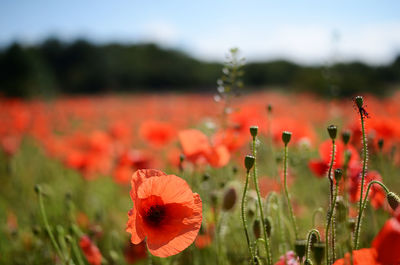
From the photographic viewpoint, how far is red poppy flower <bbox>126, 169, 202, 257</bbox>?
86 centimetres

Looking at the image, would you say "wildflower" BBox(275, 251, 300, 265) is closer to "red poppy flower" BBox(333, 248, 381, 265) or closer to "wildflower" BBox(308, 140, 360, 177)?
"red poppy flower" BBox(333, 248, 381, 265)

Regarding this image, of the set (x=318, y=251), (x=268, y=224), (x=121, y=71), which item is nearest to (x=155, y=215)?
(x=268, y=224)

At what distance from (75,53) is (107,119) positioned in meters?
14.2

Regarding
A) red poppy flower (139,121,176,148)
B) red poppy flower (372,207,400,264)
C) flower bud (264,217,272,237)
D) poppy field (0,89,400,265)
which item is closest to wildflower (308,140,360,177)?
poppy field (0,89,400,265)

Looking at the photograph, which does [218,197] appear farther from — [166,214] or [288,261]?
[288,261]

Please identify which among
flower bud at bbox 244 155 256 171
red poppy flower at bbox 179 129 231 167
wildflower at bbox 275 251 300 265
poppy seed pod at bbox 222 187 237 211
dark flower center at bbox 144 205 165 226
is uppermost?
flower bud at bbox 244 155 256 171

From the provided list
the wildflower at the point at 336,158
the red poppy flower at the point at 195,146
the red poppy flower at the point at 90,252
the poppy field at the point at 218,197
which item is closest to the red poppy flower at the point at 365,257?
the poppy field at the point at 218,197

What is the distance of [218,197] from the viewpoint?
1451 millimetres

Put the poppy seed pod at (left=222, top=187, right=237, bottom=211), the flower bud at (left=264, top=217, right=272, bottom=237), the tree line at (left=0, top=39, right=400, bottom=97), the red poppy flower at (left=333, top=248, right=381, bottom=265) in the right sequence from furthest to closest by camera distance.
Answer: the tree line at (left=0, top=39, right=400, bottom=97) < the poppy seed pod at (left=222, top=187, right=237, bottom=211) < the flower bud at (left=264, top=217, right=272, bottom=237) < the red poppy flower at (left=333, top=248, right=381, bottom=265)

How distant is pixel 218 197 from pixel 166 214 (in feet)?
1.51

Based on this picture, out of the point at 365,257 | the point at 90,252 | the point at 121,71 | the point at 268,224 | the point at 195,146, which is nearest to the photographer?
the point at 365,257

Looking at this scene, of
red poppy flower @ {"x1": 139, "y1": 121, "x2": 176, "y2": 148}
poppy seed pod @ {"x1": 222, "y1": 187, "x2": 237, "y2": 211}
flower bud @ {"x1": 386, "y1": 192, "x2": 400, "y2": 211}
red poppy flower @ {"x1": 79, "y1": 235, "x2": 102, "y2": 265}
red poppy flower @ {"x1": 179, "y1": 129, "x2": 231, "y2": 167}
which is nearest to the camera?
flower bud @ {"x1": 386, "y1": 192, "x2": 400, "y2": 211}

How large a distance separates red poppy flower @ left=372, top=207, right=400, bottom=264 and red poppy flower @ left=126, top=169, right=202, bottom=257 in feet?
1.40

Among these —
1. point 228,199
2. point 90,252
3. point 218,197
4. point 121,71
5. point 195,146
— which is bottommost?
point 90,252
